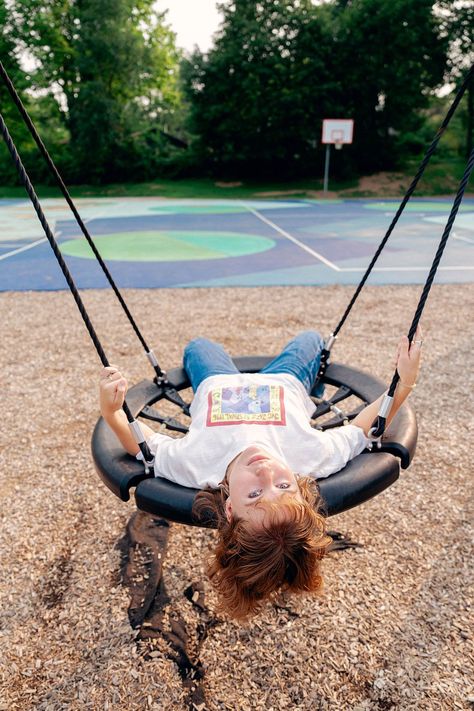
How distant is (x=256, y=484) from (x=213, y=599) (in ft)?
2.06

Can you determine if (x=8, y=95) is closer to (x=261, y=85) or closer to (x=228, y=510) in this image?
(x=261, y=85)

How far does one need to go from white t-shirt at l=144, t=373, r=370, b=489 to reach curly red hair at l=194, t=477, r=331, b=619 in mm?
159

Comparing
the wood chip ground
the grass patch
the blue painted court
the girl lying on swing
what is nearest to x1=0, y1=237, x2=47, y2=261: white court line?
the blue painted court

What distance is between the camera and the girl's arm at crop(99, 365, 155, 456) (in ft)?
5.53

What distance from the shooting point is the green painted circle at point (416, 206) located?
14822mm

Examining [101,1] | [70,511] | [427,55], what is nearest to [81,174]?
[101,1]

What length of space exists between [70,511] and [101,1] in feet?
82.1

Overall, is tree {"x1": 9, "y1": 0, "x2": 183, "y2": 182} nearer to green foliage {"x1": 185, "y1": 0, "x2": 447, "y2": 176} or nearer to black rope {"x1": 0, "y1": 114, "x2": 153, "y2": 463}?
green foliage {"x1": 185, "y1": 0, "x2": 447, "y2": 176}

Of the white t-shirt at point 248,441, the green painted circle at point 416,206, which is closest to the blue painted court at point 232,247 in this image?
the green painted circle at point 416,206

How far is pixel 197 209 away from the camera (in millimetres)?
15258

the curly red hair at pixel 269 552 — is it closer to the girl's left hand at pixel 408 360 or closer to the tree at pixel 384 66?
the girl's left hand at pixel 408 360

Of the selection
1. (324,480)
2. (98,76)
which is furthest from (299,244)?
(98,76)

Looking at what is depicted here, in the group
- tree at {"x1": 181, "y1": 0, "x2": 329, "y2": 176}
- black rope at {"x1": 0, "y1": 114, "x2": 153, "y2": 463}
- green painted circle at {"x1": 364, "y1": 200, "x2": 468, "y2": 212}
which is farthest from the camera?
tree at {"x1": 181, "y1": 0, "x2": 329, "y2": 176}

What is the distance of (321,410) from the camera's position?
7.98 feet
